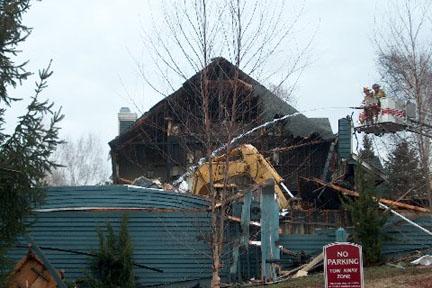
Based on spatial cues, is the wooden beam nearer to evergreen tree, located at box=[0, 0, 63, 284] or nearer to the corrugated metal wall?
the corrugated metal wall

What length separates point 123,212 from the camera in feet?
61.9

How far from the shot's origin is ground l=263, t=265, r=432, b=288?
14.9 meters

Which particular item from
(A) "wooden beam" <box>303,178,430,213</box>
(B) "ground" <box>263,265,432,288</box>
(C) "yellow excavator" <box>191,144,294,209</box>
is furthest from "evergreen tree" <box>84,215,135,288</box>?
(A) "wooden beam" <box>303,178,430,213</box>

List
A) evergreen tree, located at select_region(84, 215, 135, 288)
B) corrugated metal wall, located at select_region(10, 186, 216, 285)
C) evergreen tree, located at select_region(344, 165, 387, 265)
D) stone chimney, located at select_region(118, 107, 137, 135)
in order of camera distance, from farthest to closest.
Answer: stone chimney, located at select_region(118, 107, 137, 135), corrugated metal wall, located at select_region(10, 186, 216, 285), evergreen tree, located at select_region(344, 165, 387, 265), evergreen tree, located at select_region(84, 215, 135, 288)

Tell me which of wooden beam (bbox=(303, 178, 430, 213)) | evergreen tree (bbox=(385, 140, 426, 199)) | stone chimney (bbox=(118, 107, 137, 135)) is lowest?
wooden beam (bbox=(303, 178, 430, 213))

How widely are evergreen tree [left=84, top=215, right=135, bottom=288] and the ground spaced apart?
344cm

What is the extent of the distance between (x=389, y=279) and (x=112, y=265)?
21.1ft

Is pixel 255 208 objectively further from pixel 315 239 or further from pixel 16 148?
pixel 16 148

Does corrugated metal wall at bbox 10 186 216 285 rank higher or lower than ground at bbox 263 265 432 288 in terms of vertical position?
higher

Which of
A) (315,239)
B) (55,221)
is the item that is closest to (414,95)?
(315,239)

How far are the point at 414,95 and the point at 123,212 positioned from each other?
30.1 ft

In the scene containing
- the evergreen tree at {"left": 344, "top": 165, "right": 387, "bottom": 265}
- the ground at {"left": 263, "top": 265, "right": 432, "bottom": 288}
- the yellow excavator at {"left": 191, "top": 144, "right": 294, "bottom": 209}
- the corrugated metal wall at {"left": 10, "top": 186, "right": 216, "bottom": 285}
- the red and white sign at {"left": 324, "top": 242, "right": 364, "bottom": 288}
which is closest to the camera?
the red and white sign at {"left": 324, "top": 242, "right": 364, "bottom": 288}

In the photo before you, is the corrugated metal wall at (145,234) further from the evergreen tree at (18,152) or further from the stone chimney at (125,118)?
the stone chimney at (125,118)

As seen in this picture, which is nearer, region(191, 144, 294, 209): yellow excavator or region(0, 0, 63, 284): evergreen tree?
region(0, 0, 63, 284): evergreen tree
